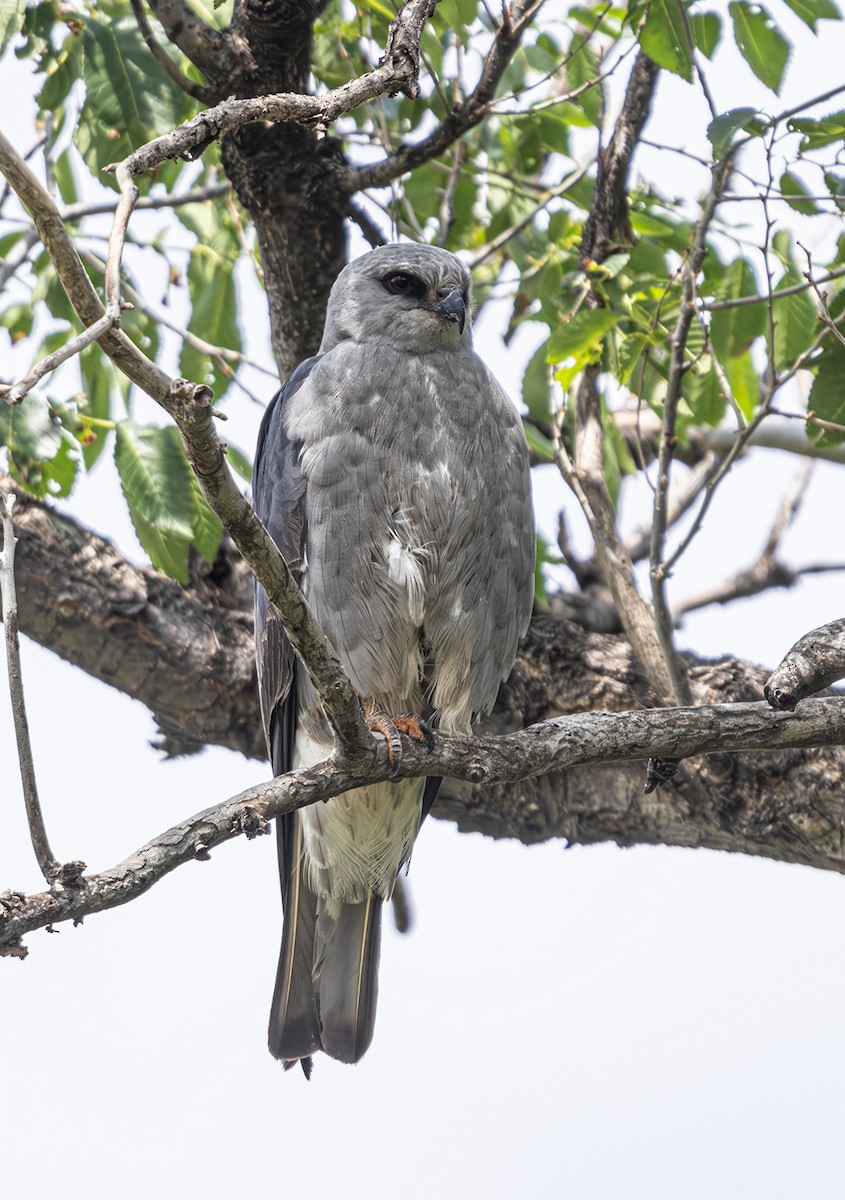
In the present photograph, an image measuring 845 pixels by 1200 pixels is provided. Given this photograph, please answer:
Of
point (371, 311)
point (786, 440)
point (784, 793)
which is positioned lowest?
point (784, 793)

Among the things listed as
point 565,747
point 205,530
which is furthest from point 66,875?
point 205,530

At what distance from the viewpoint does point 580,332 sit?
361cm

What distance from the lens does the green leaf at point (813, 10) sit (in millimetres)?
3229

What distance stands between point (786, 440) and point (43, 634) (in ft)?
11.0

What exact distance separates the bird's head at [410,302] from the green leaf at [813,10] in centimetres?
118

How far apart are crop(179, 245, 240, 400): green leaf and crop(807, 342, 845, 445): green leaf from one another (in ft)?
Result: 6.86

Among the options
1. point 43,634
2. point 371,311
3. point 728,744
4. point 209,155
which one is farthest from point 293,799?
point 209,155

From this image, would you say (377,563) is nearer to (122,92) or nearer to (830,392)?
(830,392)

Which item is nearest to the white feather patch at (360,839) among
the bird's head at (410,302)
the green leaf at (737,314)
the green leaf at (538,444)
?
the green leaf at (538,444)

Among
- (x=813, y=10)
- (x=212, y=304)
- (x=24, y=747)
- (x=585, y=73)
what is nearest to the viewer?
(x=24, y=747)

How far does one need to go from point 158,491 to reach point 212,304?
127 centimetres

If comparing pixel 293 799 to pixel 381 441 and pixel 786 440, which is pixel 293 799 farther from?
pixel 786 440

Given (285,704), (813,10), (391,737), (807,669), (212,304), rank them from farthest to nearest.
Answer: (212,304) → (285,704) → (813,10) → (391,737) → (807,669)

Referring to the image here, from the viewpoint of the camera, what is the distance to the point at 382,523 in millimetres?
3418
